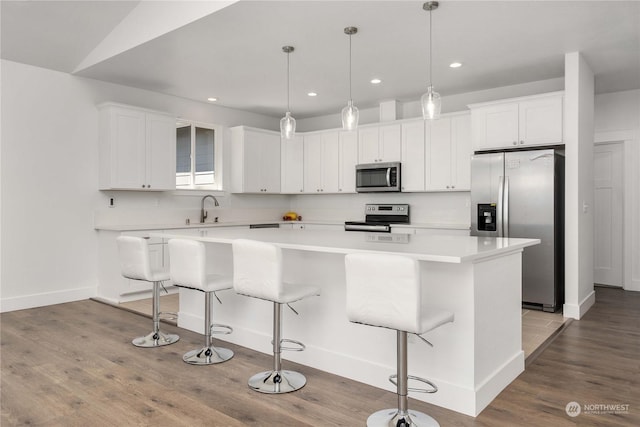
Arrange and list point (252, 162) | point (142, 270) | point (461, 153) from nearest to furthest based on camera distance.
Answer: point (142, 270), point (461, 153), point (252, 162)

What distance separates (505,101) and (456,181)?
1.14 m

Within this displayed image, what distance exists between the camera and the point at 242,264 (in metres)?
2.72

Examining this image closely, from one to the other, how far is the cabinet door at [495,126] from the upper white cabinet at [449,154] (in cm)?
34

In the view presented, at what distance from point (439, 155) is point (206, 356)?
3.87 m

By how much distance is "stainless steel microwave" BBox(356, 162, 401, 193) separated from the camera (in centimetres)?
599

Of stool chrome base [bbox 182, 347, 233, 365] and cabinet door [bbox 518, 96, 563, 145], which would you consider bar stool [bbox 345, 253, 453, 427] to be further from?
cabinet door [bbox 518, 96, 563, 145]

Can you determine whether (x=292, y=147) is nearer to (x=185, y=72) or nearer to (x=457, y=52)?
(x=185, y=72)

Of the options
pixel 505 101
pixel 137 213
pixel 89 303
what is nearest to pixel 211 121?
pixel 137 213

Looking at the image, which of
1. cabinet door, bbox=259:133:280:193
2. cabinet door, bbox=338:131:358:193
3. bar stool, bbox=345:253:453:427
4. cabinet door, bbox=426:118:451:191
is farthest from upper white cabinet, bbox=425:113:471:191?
bar stool, bbox=345:253:453:427

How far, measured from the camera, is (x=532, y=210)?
4520 millimetres

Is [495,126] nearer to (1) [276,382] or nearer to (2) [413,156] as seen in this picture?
(2) [413,156]

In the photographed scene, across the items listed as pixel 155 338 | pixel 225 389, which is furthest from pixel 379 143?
pixel 225 389

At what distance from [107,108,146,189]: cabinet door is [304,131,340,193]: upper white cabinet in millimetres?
2595

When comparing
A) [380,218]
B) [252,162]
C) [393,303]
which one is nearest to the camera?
[393,303]
